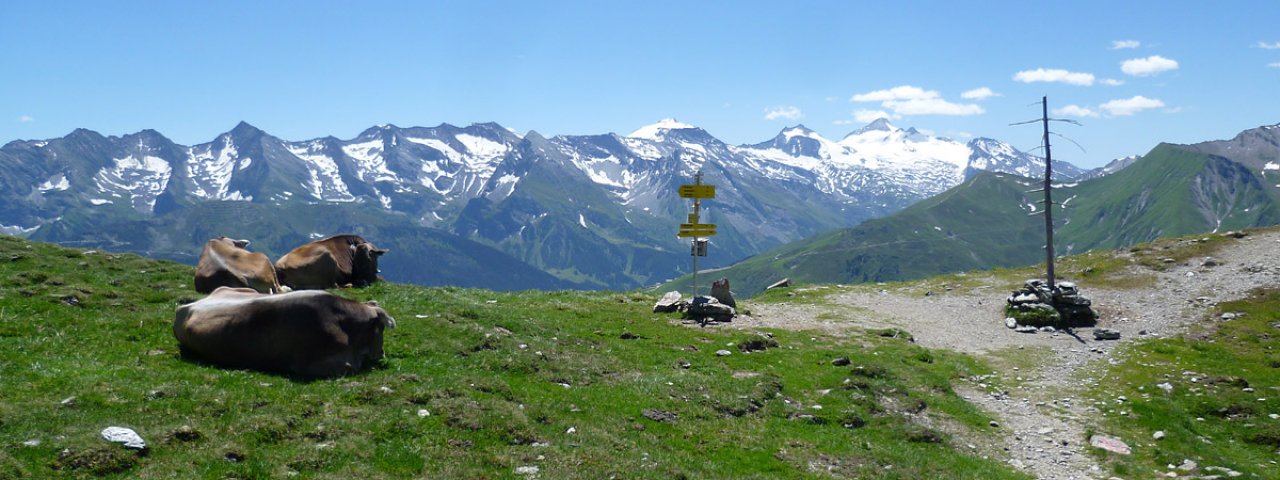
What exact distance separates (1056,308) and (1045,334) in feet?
9.77

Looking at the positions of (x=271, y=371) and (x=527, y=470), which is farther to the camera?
(x=271, y=371)

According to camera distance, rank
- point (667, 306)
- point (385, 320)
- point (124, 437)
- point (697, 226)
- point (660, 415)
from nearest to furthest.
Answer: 1. point (124, 437)
2. point (660, 415)
3. point (385, 320)
4. point (667, 306)
5. point (697, 226)

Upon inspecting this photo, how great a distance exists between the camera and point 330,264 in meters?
32.8

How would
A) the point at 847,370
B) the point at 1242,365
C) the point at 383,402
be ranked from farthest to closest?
the point at 1242,365 < the point at 847,370 < the point at 383,402

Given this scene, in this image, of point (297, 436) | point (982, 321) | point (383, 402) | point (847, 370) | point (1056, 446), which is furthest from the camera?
point (982, 321)

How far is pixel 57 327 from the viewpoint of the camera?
64.5 feet

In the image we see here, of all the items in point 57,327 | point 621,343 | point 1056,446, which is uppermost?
point 57,327

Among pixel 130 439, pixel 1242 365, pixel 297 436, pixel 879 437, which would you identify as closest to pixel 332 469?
pixel 297 436

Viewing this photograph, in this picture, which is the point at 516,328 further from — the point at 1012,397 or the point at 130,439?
the point at 1012,397

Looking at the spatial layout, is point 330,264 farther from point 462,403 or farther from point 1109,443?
point 1109,443

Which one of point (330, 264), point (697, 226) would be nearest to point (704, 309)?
point (697, 226)

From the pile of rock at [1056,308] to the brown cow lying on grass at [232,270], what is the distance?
1385 inches

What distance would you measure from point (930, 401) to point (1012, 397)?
4741 mm

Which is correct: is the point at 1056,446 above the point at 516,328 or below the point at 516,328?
below
